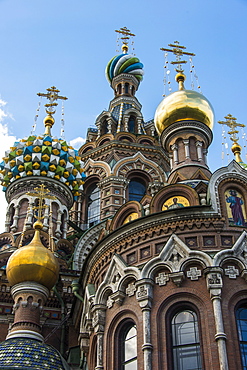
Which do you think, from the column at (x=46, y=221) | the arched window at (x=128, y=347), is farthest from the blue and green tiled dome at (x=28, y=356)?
the column at (x=46, y=221)

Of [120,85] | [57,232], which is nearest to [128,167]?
[57,232]

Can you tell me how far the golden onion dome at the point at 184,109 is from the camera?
50.0 ft

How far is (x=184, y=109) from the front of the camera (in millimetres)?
15219

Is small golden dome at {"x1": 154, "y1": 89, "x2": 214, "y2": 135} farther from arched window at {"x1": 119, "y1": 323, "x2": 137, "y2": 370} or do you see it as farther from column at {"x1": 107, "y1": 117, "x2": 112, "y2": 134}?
arched window at {"x1": 119, "y1": 323, "x2": 137, "y2": 370}

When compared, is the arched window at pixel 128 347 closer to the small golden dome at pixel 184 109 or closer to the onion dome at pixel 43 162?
the small golden dome at pixel 184 109

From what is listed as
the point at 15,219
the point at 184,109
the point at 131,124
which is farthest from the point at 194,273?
the point at 131,124

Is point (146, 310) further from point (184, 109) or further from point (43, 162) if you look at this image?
point (43, 162)

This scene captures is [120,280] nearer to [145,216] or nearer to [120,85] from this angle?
[145,216]

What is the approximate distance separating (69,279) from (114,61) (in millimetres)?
13777

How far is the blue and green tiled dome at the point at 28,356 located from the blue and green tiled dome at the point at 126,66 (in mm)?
16466

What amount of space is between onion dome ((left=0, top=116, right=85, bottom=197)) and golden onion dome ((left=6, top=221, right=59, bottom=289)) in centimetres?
580

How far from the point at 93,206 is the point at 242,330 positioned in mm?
10956

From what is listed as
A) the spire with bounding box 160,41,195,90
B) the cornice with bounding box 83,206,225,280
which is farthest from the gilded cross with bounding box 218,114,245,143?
the cornice with bounding box 83,206,225,280

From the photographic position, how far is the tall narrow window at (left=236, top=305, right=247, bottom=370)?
9.27 meters
